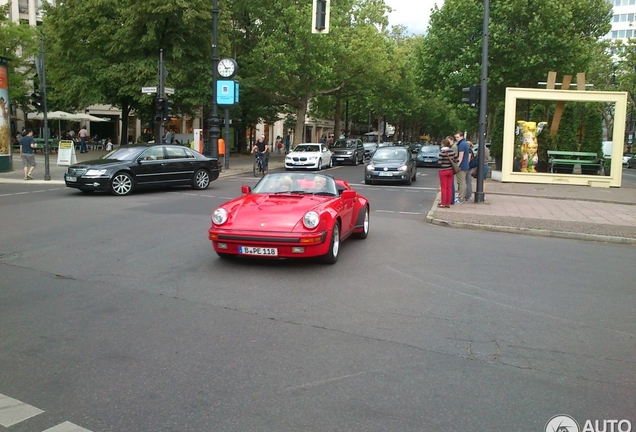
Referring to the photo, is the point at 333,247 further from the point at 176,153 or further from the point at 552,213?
the point at 176,153

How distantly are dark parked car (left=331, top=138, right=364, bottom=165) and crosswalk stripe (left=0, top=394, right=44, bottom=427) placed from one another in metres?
32.7

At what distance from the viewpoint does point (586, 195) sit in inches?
Answer: 770

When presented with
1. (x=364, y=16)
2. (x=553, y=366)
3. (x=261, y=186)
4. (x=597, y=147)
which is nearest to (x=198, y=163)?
(x=261, y=186)

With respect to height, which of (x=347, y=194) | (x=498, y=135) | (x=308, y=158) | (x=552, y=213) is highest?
(x=498, y=135)

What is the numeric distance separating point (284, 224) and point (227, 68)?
2097cm

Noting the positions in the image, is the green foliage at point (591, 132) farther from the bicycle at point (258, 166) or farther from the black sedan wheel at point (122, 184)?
the black sedan wheel at point (122, 184)

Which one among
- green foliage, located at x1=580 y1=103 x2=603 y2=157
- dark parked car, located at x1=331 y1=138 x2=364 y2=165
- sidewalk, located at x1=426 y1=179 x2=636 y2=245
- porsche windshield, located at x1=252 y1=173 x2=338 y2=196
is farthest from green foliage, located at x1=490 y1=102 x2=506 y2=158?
porsche windshield, located at x1=252 y1=173 x2=338 y2=196

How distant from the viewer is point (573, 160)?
25203 millimetres

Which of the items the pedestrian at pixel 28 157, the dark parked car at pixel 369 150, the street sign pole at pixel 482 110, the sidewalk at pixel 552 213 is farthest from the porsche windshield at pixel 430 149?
the pedestrian at pixel 28 157

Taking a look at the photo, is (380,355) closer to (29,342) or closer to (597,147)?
(29,342)

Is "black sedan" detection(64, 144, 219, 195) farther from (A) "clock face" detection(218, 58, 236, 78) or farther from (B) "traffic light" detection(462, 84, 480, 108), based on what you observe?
(A) "clock face" detection(218, 58, 236, 78)

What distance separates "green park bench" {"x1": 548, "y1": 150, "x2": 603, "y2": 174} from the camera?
2503 cm

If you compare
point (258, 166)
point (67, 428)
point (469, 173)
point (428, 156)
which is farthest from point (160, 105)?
point (67, 428)

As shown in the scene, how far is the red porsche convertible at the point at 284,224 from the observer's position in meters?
7.53
